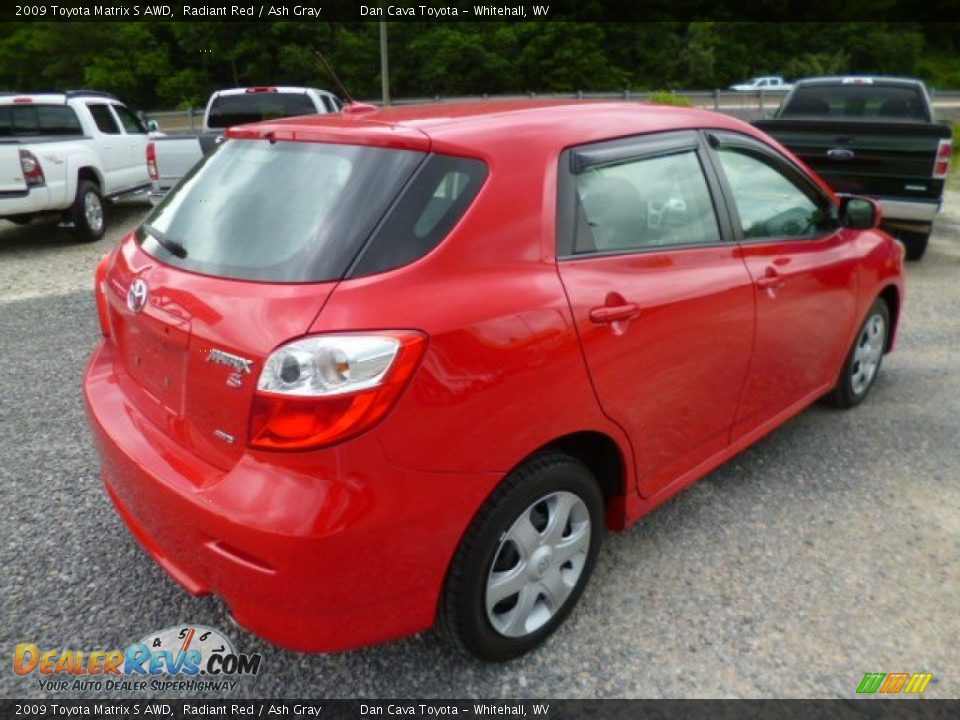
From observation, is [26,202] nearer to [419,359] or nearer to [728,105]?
[419,359]

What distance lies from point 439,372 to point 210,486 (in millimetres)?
671

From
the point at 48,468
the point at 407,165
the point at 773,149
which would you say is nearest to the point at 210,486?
the point at 407,165

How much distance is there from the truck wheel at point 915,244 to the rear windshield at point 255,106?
7787 millimetres

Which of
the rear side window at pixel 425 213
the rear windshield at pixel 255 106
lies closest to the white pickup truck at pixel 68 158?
the rear windshield at pixel 255 106

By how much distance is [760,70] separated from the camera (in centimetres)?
6134

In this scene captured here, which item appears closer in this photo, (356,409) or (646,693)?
(356,409)

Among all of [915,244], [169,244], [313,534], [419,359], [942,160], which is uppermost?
[169,244]

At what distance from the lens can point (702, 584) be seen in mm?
2742

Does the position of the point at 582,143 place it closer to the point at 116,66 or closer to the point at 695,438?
the point at 695,438

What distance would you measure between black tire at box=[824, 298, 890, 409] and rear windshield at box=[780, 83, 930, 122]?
5.92m

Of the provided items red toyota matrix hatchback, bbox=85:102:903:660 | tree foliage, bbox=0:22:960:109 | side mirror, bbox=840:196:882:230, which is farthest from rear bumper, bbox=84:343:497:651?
tree foliage, bbox=0:22:960:109

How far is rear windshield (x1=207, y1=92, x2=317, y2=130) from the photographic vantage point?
10570 millimetres

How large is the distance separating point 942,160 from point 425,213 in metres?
6.71

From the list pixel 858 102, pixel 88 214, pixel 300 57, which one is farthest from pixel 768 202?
pixel 300 57
